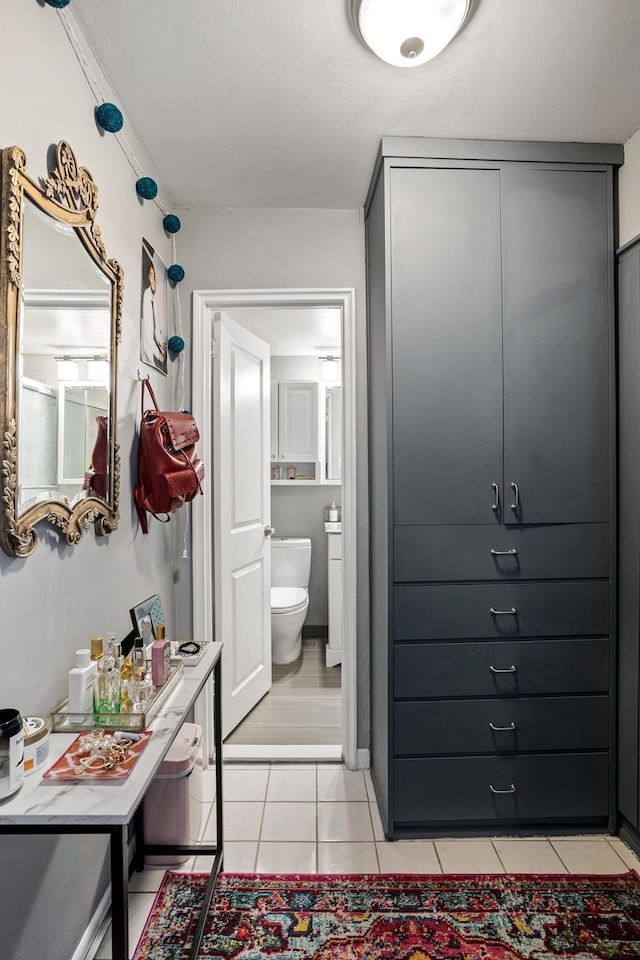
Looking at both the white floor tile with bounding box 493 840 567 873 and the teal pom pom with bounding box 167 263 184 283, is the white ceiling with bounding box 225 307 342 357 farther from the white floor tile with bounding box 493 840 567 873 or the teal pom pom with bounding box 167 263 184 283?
the white floor tile with bounding box 493 840 567 873

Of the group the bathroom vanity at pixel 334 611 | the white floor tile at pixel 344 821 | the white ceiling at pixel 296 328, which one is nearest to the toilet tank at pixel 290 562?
the bathroom vanity at pixel 334 611

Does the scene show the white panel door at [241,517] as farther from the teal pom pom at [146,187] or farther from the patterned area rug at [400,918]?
the patterned area rug at [400,918]

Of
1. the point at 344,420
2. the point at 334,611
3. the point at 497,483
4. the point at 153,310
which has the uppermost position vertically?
the point at 153,310

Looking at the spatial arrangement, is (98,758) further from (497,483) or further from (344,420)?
(344,420)

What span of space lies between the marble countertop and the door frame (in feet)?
4.19

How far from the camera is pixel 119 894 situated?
0.87 metres

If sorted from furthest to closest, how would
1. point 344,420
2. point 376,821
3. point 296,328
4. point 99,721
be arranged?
point 296,328 → point 344,420 → point 376,821 → point 99,721

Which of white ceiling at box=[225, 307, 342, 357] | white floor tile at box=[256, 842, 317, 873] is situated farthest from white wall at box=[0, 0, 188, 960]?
white ceiling at box=[225, 307, 342, 357]

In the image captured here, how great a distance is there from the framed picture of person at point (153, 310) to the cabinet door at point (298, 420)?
7.06 ft

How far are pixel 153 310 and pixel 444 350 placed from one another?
43.9 inches

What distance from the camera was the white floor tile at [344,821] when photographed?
6.56ft

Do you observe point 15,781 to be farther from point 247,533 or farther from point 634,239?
point 634,239

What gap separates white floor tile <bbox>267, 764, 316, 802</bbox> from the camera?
224 centimetres

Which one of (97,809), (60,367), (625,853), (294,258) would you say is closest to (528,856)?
(625,853)
